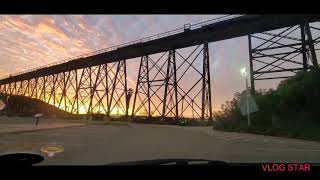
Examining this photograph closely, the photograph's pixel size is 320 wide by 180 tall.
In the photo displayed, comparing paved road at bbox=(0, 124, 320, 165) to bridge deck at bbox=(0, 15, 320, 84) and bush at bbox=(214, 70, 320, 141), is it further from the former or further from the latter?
bridge deck at bbox=(0, 15, 320, 84)

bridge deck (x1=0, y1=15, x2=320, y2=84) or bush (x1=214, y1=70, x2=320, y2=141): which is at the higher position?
bridge deck (x1=0, y1=15, x2=320, y2=84)

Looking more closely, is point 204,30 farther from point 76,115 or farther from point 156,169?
point 156,169

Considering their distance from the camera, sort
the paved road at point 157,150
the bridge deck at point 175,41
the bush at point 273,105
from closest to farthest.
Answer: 1. the paved road at point 157,150
2. the bush at point 273,105
3. the bridge deck at point 175,41

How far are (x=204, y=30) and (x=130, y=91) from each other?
12.0 meters

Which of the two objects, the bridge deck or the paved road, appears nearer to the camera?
the paved road

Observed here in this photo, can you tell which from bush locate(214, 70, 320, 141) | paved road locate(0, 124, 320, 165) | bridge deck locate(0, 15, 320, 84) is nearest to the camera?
paved road locate(0, 124, 320, 165)

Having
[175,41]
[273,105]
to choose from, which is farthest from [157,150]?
[175,41]

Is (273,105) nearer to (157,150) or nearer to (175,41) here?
(157,150)

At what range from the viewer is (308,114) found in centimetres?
516

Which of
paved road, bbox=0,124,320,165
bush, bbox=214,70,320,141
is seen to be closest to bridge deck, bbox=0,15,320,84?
bush, bbox=214,70,320,141

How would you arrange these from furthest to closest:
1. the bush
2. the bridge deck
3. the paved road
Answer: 1. the bridge deck
2. the bush
3. the paved road

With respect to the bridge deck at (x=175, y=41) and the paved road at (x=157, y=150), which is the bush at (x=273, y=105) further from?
the bridge deck at (x=175, y=41)

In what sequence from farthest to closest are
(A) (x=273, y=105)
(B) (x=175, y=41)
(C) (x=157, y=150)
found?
(B) (x=175, y=41) → (A) (x=273, y=105) → (C) (x=157, y=150)

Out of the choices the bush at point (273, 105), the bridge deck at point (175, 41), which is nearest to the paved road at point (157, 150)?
the bush at point (273, 105)
